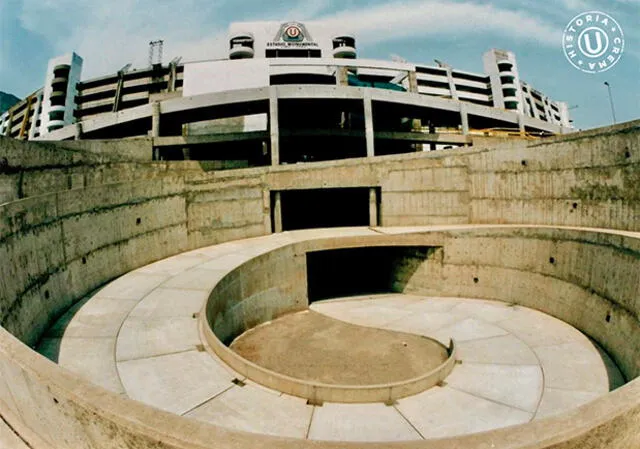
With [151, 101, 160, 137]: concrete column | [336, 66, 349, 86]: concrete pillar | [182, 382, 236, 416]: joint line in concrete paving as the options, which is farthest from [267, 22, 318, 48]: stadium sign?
[182, 382, 236, 416]: joint line in concrete paving

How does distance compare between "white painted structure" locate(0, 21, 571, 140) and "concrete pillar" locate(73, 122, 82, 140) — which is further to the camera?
"white painted structure" locate(0, 21, 571, 140)

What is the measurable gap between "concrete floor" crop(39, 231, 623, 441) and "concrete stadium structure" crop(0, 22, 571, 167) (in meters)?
14.0

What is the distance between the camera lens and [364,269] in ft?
74.9

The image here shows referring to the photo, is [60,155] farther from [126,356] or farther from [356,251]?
[356,251]

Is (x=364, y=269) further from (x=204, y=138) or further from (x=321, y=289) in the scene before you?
(x=204, y=138)

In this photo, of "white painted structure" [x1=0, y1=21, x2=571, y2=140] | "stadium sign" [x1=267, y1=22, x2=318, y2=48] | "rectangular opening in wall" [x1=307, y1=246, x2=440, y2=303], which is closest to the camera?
"rectangular opening in wall" [x1=307, y1=246, x2=440, y2=303]

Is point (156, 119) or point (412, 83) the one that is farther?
point (412, 83)

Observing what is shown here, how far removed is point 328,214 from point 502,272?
1341 centimetres

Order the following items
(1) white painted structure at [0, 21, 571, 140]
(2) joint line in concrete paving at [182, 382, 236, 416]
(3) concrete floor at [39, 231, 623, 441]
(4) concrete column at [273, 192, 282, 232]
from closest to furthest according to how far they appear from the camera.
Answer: (2) joint line in concrete paving at [182, 382, 236, 416] < (3) concrete floor at [39, 231, 623, 441] < (4) concrete column at [273, 192, 282, 232] < (1) white painted structure at [0, 21, 571, 140]

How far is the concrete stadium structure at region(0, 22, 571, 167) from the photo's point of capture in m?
28.7

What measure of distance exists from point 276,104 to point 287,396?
22.0 meters

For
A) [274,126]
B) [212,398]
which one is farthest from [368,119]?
[212,398]

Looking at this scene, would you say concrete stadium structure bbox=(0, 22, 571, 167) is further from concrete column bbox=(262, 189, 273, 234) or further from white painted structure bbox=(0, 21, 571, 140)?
concrete column bbox=(262, 189, 273, 234)

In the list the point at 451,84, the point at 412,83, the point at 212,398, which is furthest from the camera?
the point at 451,84
